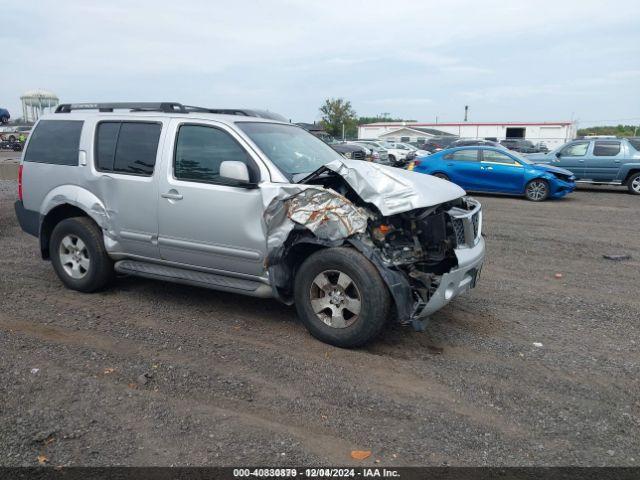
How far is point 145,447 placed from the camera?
3174 mm

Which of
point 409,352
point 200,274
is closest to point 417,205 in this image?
point 409,352

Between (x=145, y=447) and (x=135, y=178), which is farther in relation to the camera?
(x=135, y=178)

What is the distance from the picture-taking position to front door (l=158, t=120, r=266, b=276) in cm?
477

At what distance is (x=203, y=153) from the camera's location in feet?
16.8

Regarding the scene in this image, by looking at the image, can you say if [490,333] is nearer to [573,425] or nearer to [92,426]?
[573,425]

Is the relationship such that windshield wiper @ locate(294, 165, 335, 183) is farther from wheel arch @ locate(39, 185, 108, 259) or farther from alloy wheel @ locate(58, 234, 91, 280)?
alloy wheel @ locate(58, 234, 91, 280)

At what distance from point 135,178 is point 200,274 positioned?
45.5 inches

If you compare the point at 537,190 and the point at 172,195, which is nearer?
the point at 172,195

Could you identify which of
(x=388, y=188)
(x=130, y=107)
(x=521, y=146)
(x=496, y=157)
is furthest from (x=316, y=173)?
(x=521, y=146)

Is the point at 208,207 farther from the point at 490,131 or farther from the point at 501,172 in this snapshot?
the point at 490,131

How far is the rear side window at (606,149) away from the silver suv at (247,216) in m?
12.9

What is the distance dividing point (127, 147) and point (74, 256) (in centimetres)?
136

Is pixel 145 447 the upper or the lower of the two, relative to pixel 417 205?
lower

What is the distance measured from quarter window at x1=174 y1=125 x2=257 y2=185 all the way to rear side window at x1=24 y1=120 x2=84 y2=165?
1.37 m
